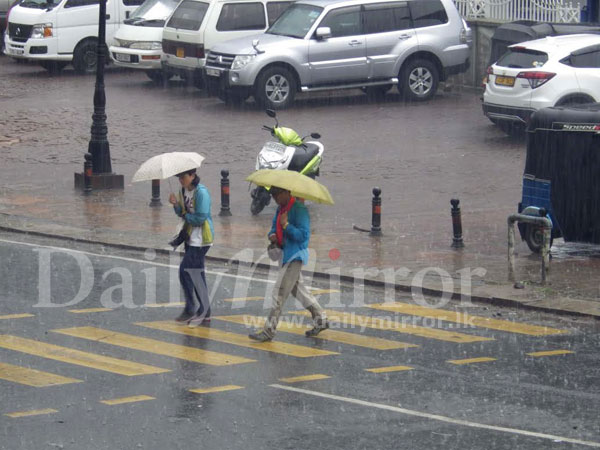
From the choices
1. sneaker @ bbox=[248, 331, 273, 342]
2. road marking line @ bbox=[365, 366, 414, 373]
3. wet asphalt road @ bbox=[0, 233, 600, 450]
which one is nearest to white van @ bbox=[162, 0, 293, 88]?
wet asphalt road @ bbox=[0, 233, 600, 450]

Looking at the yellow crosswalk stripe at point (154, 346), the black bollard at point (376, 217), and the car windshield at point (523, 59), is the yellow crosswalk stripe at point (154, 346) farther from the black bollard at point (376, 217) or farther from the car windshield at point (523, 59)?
the car windshield at point (523, 59)

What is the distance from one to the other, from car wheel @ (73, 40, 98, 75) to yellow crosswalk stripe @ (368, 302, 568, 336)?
20941mm

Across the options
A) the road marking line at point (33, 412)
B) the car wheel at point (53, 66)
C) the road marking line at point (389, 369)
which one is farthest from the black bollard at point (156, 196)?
the car wheel at point (53, 66)

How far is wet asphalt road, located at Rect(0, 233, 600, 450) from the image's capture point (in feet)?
29.8

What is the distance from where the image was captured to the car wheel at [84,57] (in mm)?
33469

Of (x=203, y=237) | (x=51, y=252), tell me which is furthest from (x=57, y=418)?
(x=51, y=252)

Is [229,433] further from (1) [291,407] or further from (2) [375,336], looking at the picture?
(2) [375,336]

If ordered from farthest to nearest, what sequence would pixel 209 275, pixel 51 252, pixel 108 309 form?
1. pixel 51 252
2. pixel 209 275
3. pixel 108 309

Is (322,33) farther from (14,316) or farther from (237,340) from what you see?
(237,340)

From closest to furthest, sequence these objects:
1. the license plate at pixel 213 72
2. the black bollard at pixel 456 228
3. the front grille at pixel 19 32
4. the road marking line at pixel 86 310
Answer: the road marking line at pixel 86 310 → the black bollard at pixel 456 228 → the license plate at pixel 213 72 → the front grille at pixel 19 32

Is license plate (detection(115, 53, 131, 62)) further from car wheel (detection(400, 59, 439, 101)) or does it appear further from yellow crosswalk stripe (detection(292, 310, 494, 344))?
yellow crosswalk stripe (detection(292, 310, 494, 344))

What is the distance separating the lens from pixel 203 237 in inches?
502

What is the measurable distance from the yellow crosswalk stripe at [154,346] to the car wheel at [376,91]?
18.5 m

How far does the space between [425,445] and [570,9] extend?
2195 centimetres
